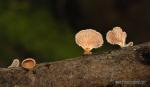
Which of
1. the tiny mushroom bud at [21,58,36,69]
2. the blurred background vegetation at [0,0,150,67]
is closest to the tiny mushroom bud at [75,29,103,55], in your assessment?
the tiny mushroom bud at [21,58,36,69]

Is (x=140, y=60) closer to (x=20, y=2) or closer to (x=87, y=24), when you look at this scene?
(x=20, y=2)

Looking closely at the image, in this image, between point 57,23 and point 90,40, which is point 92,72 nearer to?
point 90,40

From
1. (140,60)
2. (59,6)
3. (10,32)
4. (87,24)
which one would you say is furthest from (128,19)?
(140,60)

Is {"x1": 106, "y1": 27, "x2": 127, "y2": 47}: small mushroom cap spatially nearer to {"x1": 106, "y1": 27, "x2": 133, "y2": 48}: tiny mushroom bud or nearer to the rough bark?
{"x1": 106, "y1": 27, "x2": 133, "y2": 48}: tiny mushroom bud

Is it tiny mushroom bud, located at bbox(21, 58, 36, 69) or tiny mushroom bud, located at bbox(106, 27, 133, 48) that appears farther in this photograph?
tiny mushroom bud, located at bbox(106, 27, 133, 48)

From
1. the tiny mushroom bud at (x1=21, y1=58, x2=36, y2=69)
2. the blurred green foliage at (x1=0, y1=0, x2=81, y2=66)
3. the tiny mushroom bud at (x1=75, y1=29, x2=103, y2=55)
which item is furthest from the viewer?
the blurred green foliage at (x1=0, y1=0, x2=81, y2=66)

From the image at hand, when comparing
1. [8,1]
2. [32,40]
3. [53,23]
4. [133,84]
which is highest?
[8,1]

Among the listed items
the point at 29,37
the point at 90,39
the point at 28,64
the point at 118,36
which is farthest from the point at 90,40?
the point at 29,37
